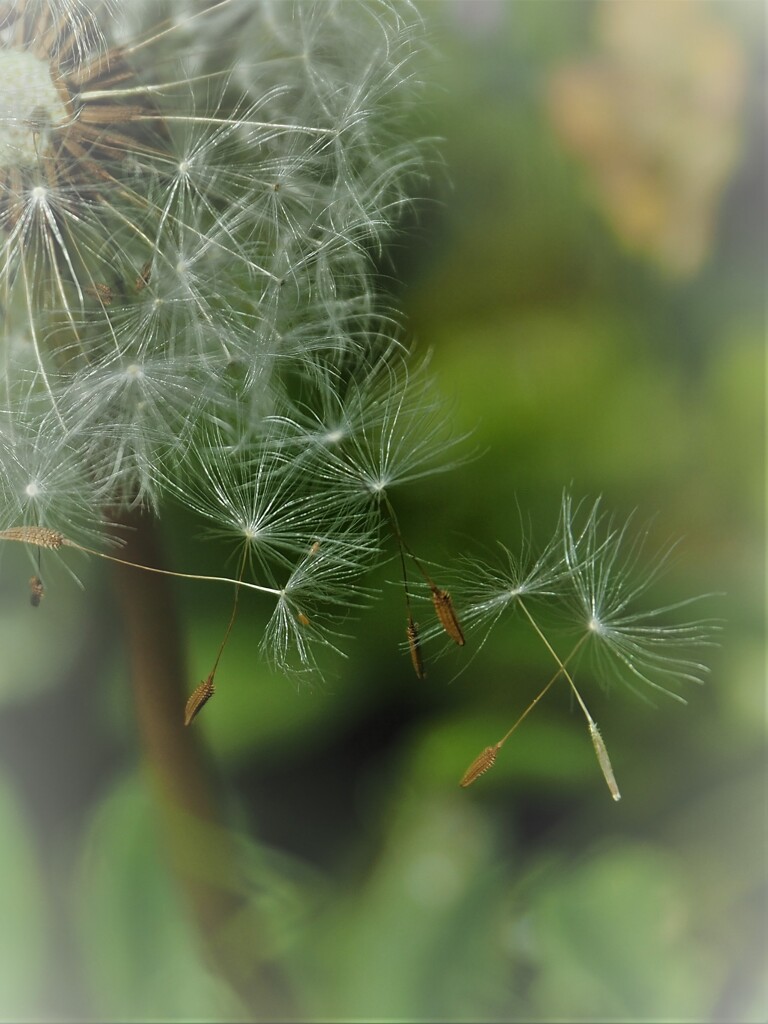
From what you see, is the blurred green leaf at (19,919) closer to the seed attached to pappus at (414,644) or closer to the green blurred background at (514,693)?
the green blurred background at (514,693)

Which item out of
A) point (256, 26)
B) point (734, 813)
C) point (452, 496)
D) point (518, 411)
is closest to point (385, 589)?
point (452, 496)

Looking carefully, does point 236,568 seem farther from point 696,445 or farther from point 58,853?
point 696,445

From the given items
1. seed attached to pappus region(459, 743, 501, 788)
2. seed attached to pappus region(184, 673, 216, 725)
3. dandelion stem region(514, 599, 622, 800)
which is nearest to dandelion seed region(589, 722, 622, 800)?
dandelion stem region(514, 599, 622, 800)

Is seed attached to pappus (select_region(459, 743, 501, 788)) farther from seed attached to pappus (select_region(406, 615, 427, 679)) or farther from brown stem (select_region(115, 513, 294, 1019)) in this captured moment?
brown stem (select_region(115, 513, 294, 1019))

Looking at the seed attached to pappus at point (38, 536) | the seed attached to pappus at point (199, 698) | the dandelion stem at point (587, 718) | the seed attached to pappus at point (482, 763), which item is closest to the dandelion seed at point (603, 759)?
the dandelion stem at point (587, 718)

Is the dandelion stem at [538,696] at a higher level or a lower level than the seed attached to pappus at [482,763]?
higher

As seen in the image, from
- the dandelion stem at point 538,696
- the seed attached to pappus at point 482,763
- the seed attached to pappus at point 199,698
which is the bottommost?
the seed attached to pappus at point 482,763
